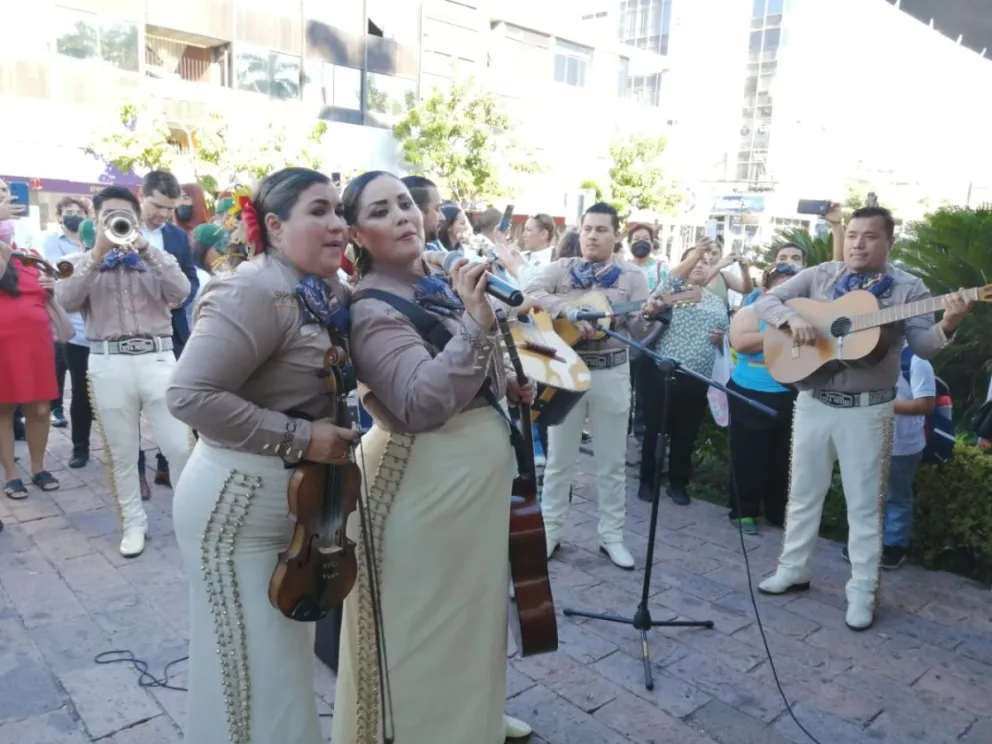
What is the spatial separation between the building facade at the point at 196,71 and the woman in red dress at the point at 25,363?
1726 centimetres

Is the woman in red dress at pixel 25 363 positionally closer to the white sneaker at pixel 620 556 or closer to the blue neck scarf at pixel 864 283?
the white sneaker at pixel 620 556

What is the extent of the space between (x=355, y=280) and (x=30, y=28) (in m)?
23.1

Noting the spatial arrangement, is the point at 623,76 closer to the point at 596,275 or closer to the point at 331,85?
the point at 331,85

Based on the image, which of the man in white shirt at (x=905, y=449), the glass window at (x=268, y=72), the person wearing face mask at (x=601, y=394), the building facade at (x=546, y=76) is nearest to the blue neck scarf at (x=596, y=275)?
the person wearing face mask at (x=601, y=394)

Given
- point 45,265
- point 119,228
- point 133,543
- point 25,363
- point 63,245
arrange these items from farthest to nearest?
1. point 63,245
2. point 25,363
3. point 45,265
4. point 133,543
5. point 119,228

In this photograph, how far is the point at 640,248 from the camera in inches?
286

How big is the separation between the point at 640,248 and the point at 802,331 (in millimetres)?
3428

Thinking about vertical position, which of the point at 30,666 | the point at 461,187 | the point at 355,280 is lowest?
the point at 30,666

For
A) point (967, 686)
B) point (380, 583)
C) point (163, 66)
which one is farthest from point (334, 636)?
point (163, 66)

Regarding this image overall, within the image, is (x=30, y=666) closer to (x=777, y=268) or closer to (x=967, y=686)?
(x=967, y=686)

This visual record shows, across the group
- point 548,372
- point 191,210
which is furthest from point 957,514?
point 191,210

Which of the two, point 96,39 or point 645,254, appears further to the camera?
point 96,39

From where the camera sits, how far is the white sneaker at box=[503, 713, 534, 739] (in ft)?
9.67

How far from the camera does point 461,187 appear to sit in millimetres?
27453
